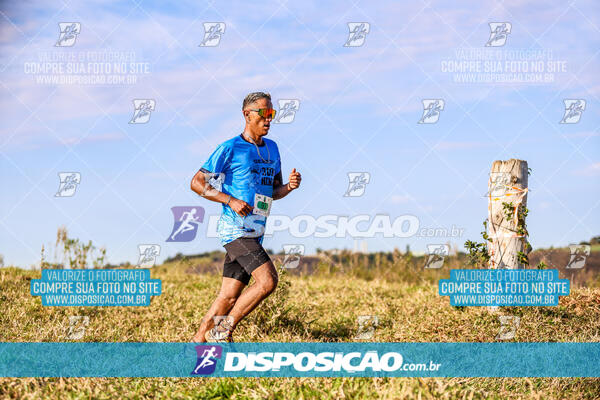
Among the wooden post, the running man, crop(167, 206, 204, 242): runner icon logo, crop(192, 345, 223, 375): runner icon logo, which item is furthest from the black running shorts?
the wooden post

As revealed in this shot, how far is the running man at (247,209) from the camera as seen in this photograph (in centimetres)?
584

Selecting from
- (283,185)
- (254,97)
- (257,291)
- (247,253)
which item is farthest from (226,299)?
(254,97)

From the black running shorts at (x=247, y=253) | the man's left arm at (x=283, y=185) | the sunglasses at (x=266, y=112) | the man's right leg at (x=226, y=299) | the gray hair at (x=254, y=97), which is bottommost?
the man's right leg at (x=226, y=299)

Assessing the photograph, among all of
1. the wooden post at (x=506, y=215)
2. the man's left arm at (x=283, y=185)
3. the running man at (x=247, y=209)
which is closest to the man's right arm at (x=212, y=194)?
the running man at (x=247, y=209)

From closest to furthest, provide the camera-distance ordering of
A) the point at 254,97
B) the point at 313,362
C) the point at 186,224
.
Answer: the point at 313,362 < the point at 254,97 < the point at 186,224

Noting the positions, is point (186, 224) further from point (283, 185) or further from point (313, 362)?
point (313, 362)

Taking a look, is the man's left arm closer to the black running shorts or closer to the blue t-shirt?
the blue t-shirt

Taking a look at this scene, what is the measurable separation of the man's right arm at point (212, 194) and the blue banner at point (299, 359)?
1.33 m

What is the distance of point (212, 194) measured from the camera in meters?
5.74

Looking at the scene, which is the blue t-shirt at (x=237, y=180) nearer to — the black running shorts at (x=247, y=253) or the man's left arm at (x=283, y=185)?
the black running shorts at (x=247, y=253)

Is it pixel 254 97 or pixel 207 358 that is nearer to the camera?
pixel 207 358

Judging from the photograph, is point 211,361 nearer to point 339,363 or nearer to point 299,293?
point 339,363

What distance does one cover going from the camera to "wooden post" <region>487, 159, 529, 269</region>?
7984 mm

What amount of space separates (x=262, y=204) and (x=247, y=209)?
0.81ft
